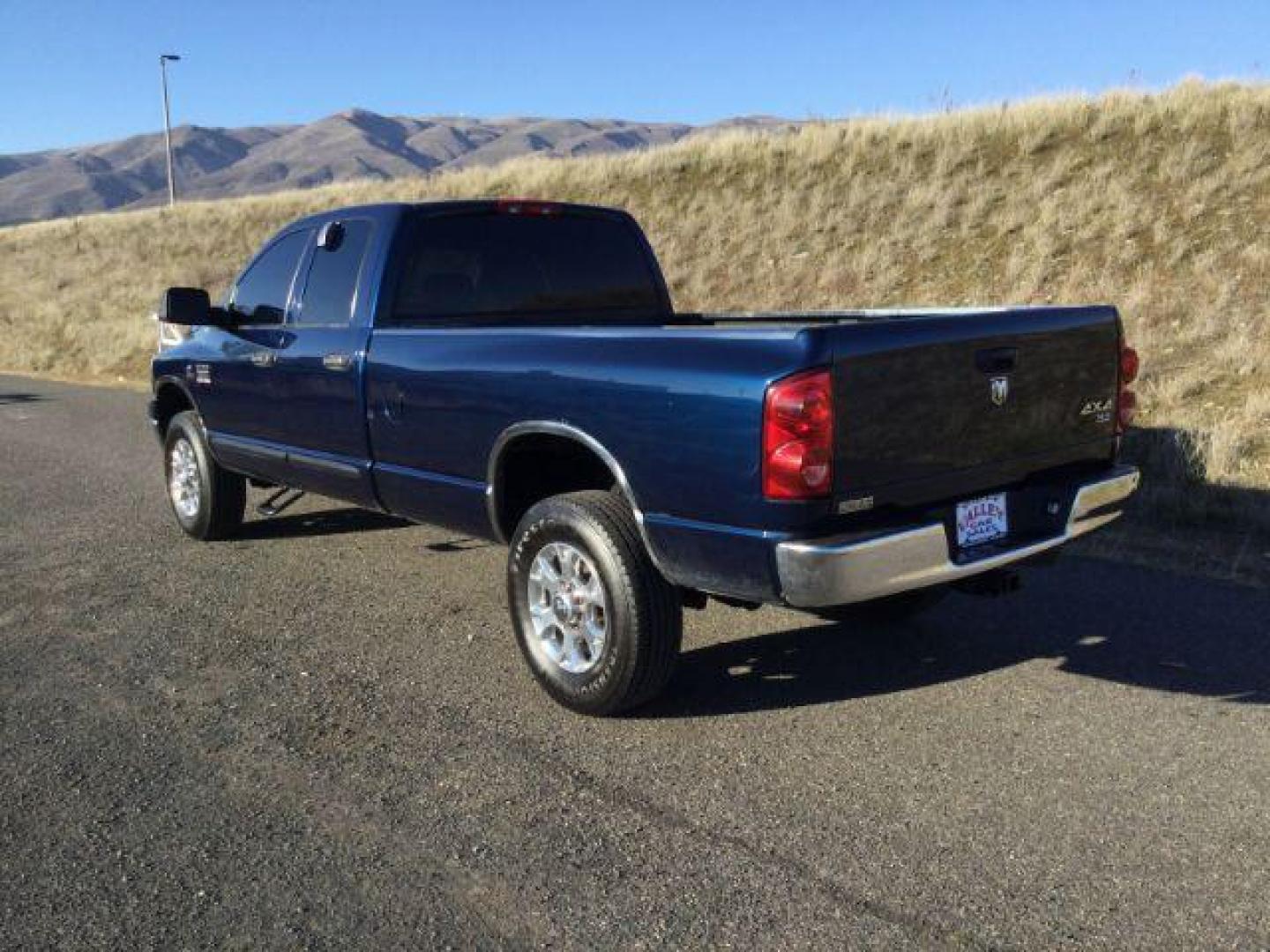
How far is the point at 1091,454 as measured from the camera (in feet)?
14.3

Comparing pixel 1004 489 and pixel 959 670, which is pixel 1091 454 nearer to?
pixel 1004 489

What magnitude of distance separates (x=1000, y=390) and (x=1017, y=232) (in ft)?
43.7

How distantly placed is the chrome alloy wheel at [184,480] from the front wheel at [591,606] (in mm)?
3375

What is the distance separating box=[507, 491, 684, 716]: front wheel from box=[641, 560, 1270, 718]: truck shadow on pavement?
0.30 meters

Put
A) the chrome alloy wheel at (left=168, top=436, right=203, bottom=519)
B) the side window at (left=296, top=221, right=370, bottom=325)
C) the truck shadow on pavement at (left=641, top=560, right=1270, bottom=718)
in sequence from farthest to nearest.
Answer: the chrome alloy wheel at (left=168, top=436, right=203, bottom=519)
the side window at (left=296, top=221, right=370, bottom=325)
the truck shadow on pavement at (left=641, top=560, right=1270, bottom=718)

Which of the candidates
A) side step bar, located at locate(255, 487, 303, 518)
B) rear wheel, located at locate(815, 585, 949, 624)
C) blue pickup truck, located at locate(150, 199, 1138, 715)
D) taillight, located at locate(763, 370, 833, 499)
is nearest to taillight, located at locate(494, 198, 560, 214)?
blue pickup truck, located at locate(150, 199, 1138, 715)

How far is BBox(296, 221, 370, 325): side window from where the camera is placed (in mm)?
5332

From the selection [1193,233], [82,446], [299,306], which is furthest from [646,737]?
[1193,233]

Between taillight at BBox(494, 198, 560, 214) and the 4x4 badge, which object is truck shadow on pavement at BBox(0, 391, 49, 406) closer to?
taillight at BBox(494, 198, 560, 214)

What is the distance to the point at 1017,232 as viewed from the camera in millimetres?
16062

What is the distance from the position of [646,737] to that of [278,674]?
1671 millimetres

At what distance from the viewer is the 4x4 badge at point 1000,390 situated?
3.84 m

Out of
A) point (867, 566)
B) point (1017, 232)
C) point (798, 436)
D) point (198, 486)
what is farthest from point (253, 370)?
point (1017, 232)

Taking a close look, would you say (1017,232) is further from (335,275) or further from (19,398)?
(19,398)
